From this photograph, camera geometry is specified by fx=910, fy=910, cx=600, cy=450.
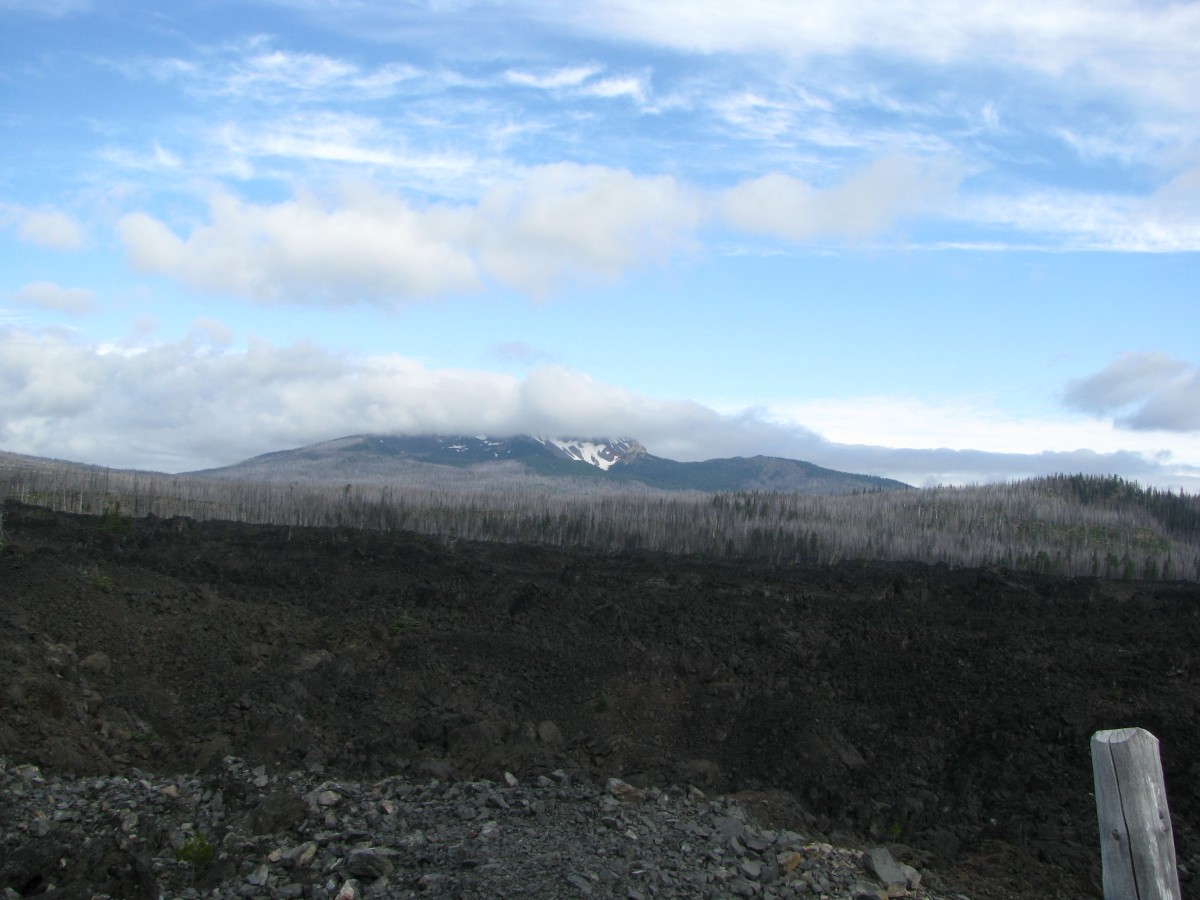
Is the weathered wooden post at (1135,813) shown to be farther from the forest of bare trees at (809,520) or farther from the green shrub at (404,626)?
the forest of bare trees at (809,520)

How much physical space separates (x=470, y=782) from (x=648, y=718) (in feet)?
17.8

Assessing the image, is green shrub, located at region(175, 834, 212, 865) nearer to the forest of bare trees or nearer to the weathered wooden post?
the weathered wooden post

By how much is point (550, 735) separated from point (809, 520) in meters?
59.4

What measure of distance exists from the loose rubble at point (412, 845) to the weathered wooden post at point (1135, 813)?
8.65 feet

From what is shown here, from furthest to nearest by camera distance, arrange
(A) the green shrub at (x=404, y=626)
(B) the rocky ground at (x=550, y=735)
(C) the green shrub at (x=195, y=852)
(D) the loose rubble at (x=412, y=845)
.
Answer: (A) the green shrub at (x=404, y=626) < (C) the green shrub at (x=195, y=852) < (B) the rocky ground at (x=550, y=735) < (D) the loose rubble at (x=412, y=845)

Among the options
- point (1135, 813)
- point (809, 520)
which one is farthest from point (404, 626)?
point (809, 520)

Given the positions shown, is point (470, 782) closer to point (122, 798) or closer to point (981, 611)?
point (122, 798)

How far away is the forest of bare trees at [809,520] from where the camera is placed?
54062 mm

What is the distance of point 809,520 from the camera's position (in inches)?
2707

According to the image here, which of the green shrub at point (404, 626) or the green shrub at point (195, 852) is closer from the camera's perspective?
the green shrub at point (195, 852)

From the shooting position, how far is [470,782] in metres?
8.93

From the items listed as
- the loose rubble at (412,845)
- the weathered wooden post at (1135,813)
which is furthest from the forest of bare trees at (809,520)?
the weathered wooden post at (1135,813)

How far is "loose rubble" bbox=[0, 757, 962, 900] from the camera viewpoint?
6.57m

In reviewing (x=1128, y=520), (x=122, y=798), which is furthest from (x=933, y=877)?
(x=1128, y=520)
